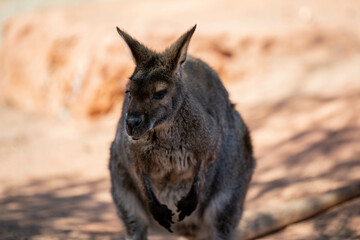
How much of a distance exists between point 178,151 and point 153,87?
0.53m

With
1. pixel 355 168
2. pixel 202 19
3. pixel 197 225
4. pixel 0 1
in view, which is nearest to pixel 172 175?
pixel 197 225

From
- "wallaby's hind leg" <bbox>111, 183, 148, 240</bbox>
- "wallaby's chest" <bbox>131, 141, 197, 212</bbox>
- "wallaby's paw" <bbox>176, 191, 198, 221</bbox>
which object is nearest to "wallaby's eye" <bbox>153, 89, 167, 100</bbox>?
"wallaby's chest" <bbox>131, 141, 197, 212</bbox>

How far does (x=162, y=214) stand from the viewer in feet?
11.9

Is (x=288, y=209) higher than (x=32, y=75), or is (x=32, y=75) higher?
(x=32, y=75)

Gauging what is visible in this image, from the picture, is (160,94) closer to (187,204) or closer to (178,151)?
(178,151)

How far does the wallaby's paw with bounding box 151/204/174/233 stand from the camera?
11.9 feet

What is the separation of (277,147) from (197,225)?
126 inches

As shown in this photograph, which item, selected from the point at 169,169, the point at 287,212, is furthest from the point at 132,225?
the point at 287,212

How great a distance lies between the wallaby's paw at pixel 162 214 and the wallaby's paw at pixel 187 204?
0.08m

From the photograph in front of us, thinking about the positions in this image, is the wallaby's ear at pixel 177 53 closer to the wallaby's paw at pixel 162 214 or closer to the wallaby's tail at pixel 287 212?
the wallaby's paw at pixel 162 214

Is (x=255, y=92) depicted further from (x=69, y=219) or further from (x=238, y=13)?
(x=69, y=219)

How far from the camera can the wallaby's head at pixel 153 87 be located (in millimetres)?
3001

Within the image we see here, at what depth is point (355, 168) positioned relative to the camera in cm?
561

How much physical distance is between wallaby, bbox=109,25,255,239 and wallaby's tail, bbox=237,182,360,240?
0.57m
